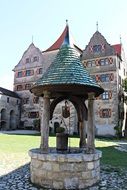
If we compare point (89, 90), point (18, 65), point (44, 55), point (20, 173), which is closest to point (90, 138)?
point (89, 90)

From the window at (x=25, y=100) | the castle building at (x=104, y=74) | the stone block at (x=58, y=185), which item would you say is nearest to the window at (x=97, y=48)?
the castle building at (x=104, y=74)

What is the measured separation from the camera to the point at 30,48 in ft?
143

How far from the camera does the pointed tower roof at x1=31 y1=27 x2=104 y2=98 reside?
8234mm

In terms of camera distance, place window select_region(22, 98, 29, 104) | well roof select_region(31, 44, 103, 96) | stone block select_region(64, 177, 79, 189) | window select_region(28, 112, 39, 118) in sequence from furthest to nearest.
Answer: window select_region(22, 98, 29, 104) → window select_region(28, 112, 39, 118) → well roof select_region(31, 44, 103, 96) → stone block select_region(64, 177, 79, 189)

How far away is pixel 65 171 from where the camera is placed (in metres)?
7.75

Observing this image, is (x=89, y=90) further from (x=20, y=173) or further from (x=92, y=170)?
(x=20, y=173)

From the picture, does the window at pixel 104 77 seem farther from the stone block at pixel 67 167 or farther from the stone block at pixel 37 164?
the stone block at pixel 67 167

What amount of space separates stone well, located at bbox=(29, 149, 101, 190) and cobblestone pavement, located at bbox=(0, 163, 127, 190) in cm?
34

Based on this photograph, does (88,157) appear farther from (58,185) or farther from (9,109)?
(9,109)

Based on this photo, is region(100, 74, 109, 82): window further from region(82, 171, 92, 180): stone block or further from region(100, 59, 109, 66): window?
region(82, 171, 92, 180): stone block

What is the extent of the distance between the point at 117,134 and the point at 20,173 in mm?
23986

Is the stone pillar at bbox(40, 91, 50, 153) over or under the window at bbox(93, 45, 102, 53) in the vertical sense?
under

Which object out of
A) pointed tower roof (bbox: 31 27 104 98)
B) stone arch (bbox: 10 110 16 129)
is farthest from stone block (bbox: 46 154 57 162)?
stone arch (bbox: 10 110 16 129)

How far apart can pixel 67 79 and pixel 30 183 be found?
347 cm
